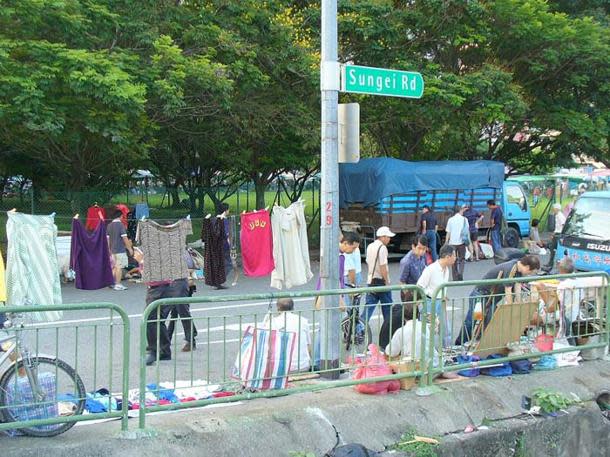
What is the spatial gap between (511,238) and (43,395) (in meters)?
19.2

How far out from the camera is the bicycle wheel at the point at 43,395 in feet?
16.8

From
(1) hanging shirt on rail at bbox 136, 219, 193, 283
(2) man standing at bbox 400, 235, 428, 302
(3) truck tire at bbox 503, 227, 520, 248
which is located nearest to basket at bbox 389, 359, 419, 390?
(2) man standing at bbox 400, 235, 428, 302

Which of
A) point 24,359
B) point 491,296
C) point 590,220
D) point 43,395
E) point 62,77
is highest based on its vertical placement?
point 62,77

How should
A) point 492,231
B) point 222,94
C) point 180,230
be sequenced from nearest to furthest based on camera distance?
point 180,230 → point 222,94 → point 492,231

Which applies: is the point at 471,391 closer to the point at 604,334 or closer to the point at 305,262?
the point at 604,334

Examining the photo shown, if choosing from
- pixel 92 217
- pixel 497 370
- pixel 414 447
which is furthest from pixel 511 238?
pixel 414 447

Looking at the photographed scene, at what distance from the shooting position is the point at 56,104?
15039mm

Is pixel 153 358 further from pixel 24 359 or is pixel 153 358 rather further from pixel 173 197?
pixel 173 197

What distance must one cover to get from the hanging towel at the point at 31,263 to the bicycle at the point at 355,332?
369cm

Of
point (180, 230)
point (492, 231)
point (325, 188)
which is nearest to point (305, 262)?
point (180, 230)

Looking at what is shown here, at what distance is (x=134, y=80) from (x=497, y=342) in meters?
10.5

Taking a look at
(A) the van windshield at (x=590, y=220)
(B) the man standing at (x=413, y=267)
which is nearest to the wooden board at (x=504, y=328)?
(B) the man standing at (x=413, y=267)

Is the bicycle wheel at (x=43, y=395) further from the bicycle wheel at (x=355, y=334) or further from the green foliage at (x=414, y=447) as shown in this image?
the bicycle wheel at (x=355, y=334)

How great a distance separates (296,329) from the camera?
6547 millimetres
